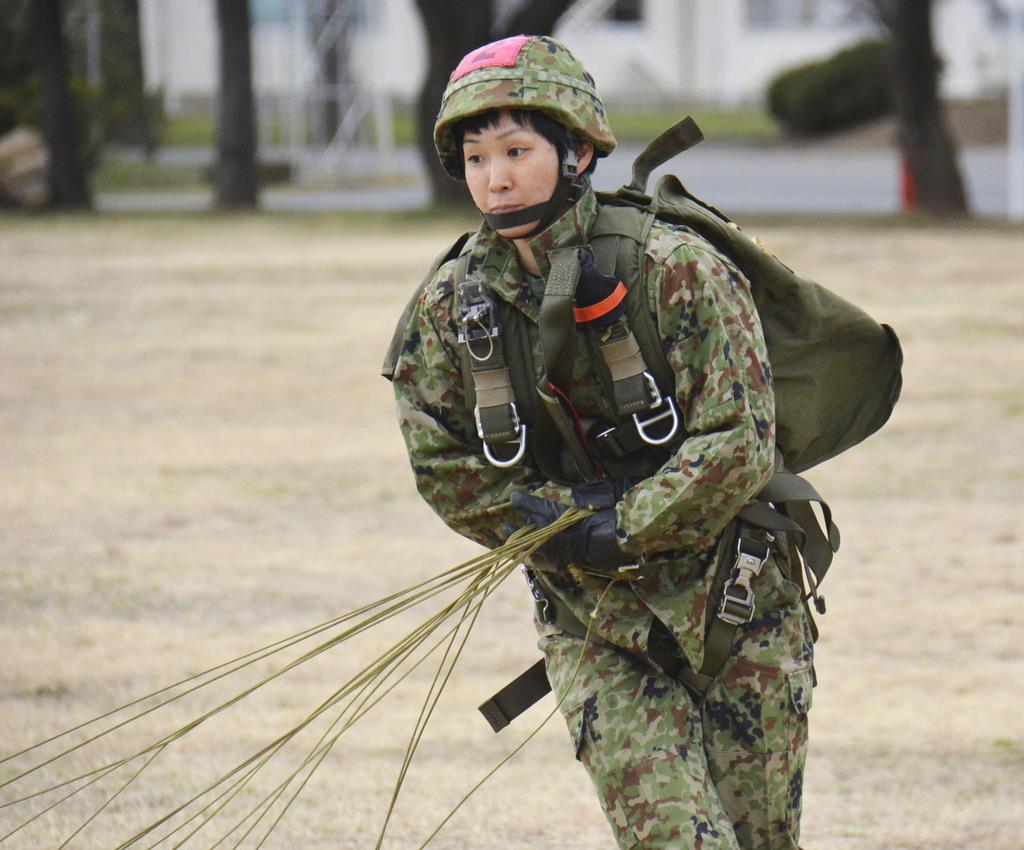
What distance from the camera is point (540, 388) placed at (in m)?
3.02

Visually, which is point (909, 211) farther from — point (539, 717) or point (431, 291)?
point (431, 291)

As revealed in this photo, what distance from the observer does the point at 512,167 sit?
9.95ft

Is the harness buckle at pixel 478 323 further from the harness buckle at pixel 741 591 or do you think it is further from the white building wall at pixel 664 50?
the white building wall at pixel 664 50

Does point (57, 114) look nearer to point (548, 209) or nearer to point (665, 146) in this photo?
point (665, 146)

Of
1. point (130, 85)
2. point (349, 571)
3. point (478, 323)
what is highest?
point (478, 323)

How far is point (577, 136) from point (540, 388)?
45 cm

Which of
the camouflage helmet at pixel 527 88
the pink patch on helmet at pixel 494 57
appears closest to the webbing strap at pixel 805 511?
the camouflage helmet at pixel 527 88

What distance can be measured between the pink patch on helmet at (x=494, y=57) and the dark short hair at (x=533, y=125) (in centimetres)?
8

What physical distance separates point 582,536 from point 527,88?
0.75m

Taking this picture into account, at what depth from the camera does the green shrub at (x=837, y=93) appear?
4047 centimetres

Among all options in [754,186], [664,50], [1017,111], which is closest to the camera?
[1017,111]

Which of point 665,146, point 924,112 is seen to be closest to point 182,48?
point 924,112

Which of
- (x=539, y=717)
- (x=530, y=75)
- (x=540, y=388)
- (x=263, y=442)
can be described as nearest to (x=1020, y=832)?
(x=539, y=717)

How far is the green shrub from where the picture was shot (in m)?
40.5
